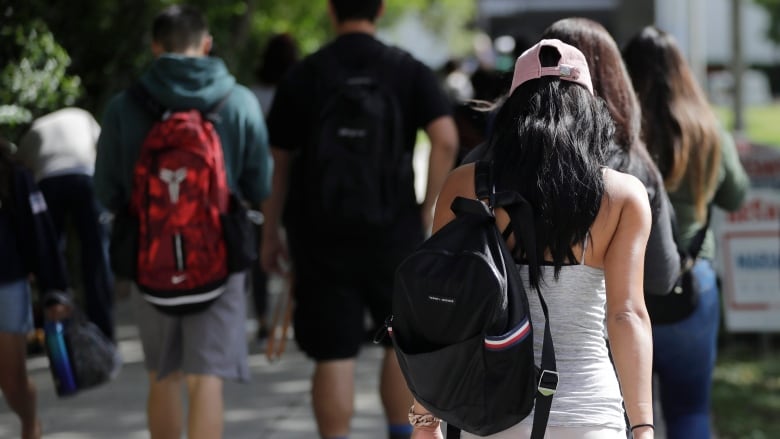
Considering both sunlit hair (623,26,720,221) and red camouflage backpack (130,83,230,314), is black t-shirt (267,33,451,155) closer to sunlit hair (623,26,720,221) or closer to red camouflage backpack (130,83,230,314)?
red camouflage backpack (130,83,230,314)

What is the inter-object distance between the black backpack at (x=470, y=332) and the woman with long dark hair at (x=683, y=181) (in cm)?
177

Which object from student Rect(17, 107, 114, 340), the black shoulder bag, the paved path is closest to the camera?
the black shoulder bag

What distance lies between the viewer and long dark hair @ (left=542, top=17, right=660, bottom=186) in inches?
153

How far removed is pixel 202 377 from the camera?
4.86m

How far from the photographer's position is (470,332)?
280cm

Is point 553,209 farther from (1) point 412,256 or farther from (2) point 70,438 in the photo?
(2) point 70,438

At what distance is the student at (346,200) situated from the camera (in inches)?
199

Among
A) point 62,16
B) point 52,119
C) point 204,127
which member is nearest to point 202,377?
point 204,127

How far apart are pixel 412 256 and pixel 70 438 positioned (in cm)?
418

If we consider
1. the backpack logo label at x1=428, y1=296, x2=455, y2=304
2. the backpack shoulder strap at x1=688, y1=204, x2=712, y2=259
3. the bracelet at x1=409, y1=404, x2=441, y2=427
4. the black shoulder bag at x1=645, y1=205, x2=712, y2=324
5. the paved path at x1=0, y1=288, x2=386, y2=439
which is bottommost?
the paved path at x1=0, y1=288, x2=386, y2=439

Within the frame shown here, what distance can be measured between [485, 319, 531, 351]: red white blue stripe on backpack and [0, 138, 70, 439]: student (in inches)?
112

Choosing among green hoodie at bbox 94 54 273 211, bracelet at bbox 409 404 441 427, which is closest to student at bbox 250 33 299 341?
green hoodie at bbox 94 54 273 211

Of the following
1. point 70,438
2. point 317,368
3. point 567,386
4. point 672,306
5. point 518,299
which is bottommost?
point 70,438

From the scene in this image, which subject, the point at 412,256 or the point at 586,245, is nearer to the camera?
the point at 412,256
